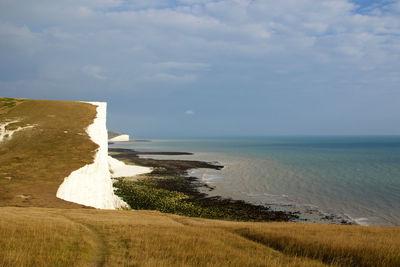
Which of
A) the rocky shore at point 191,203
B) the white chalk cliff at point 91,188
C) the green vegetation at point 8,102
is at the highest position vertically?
the green vegetation at point 8,102

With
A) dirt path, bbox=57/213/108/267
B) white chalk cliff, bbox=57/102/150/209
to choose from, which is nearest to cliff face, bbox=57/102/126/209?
white chalk cliff, bbox=57/102/150/209

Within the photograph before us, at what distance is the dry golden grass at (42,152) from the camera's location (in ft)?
73.8

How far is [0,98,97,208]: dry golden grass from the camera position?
885 inches

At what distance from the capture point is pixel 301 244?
37.1 feet

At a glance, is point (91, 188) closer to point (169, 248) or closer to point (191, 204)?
point (191, 204)

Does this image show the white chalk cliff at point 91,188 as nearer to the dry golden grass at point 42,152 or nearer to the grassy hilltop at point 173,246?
the dry golden grass at point 42,152

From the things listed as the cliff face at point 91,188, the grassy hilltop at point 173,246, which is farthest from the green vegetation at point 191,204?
Answer: the grassy hilltop at point 173,246

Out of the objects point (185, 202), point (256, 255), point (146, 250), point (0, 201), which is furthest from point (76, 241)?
point (185, 202)

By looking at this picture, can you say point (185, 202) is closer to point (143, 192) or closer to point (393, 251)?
point (143, 192)

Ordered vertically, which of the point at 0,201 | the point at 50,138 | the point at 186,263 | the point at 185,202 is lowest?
the point at 185,202

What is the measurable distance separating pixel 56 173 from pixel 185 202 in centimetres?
1614

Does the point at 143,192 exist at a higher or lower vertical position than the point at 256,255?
lower

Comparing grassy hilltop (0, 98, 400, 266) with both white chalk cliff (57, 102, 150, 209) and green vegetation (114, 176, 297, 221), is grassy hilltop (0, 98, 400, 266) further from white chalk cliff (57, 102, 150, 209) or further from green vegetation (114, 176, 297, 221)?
green vegetation (114, 176, 297, 221)

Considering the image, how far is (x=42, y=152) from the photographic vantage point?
32.7m
